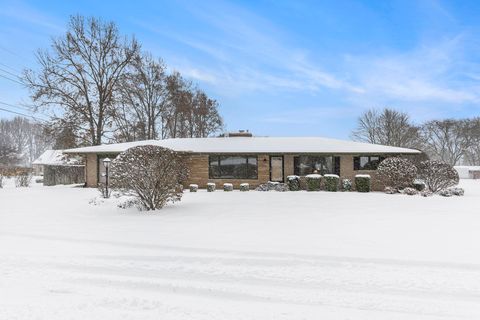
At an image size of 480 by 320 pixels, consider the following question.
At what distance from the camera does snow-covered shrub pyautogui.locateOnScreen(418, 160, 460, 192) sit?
56.9ft

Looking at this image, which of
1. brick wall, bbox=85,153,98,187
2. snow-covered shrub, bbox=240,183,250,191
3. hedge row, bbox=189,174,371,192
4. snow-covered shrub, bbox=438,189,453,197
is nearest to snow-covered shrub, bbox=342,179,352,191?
hedge row, bbox=189,174,371,192

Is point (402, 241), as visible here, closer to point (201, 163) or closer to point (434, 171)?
point (434, 171)

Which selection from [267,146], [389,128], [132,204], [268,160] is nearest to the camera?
[132,204]

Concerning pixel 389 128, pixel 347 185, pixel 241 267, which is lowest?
pixel 241 267

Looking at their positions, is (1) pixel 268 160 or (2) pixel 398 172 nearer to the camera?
(2) pixel 398 172

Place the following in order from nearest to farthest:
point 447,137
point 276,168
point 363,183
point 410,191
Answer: point 410,191 < point 363,183 < point 276,168 < point 447,137

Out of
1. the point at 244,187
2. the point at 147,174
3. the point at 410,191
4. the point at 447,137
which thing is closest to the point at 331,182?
the point at 410,191

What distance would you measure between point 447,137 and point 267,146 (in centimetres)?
3332

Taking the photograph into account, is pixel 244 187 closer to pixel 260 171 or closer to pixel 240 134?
pixel 260 171

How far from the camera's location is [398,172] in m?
18.3

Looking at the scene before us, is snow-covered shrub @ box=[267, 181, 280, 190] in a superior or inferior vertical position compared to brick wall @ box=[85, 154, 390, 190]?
inferior

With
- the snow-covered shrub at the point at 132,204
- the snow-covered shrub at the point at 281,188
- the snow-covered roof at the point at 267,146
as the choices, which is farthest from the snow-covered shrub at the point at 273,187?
the snow-covered shrub at the point at 132,204

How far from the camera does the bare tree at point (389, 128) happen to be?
130ft

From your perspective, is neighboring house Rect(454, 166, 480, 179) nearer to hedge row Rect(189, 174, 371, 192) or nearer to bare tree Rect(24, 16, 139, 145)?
hedge row Rect(189, 174, 371, 192)
